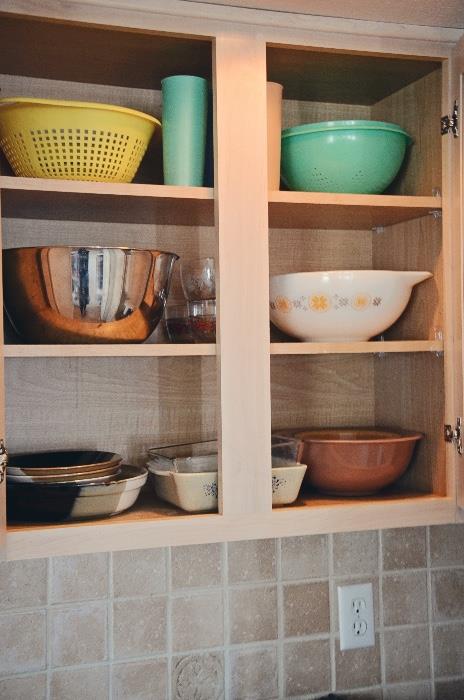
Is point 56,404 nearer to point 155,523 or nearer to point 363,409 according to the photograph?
point 155,523

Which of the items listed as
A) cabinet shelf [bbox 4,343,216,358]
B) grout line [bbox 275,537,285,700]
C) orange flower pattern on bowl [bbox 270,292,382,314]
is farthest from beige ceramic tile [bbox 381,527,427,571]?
cabinet shelf [bbox 4,343,216,358]

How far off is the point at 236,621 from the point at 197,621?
0.08 metres

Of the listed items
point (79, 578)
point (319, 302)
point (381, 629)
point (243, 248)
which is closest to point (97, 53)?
point (243, 248)

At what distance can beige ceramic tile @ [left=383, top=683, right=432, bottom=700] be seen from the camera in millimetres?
1693

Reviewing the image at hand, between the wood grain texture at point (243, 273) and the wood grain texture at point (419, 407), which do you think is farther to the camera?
the wood grain texture at point (419, 407)

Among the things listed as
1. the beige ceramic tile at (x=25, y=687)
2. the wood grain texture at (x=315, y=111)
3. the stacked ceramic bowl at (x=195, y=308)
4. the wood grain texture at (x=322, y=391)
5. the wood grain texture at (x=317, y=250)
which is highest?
the wood grain texture at (x=315, y=111)

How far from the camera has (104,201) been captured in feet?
4.31

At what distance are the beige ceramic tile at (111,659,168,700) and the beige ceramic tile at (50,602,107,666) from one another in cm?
5

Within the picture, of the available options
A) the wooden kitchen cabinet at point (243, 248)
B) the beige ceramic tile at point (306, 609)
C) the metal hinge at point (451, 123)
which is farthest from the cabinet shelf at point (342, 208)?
the beige ceramic tile at point (306, 609)

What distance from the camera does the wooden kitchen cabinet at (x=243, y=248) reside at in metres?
1.28

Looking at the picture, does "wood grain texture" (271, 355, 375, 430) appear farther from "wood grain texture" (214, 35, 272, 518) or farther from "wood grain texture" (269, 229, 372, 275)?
"wood grain texture" (214, 35, 272, 518)

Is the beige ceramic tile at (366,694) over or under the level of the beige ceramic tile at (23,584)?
under

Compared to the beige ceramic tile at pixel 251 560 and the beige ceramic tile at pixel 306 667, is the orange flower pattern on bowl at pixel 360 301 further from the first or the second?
the beige ceramic tile at pixel 306 667

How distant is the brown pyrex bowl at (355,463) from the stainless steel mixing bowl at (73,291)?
411 mm
